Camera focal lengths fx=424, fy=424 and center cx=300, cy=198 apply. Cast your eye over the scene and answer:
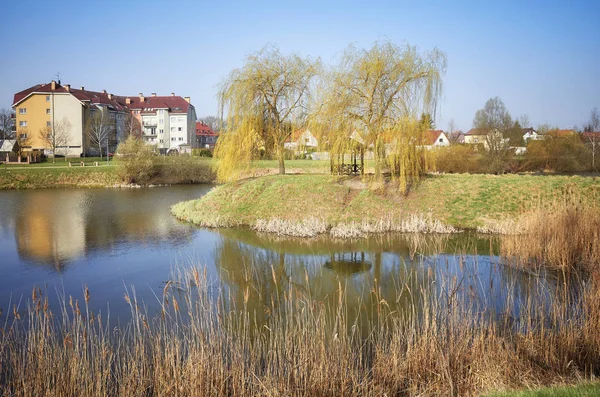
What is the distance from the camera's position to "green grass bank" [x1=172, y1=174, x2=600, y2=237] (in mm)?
18078

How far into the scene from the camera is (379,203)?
65.1 feet

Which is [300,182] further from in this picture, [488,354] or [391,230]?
[488,354]

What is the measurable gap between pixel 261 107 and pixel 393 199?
8.95 meters

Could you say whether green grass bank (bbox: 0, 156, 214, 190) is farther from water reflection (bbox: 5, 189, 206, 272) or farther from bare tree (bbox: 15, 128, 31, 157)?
bare tree (bbox: 15, 128, 31, 157)

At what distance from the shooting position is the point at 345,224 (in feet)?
59.8

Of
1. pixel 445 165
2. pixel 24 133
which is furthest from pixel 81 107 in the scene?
pixel 445 165

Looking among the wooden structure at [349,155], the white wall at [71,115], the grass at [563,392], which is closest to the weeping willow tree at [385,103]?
the wooden structure at [349,155]

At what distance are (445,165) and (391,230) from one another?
22.2m

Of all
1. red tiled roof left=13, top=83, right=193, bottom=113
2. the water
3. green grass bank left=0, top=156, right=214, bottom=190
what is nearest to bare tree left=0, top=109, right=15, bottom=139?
red tiled roof left=13, top=83, right=193, bottom=113

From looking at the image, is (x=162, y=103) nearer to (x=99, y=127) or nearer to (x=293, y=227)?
(x=99, y=127)

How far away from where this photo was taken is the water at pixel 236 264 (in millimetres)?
9258

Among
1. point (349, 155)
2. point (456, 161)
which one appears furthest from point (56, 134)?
point (456, 161)

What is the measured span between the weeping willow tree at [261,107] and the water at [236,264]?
189 inches

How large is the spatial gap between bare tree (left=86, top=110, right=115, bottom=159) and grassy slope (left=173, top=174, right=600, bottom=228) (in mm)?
35652
